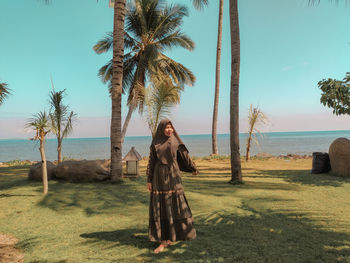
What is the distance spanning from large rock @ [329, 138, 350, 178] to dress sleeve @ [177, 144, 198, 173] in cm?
752

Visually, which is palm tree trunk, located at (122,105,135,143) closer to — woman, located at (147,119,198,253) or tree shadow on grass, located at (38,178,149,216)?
tree shadow on grass, located at (38,178,149,216)

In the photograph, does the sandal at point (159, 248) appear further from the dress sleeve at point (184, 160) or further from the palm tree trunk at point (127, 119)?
the palm tree trunk at point (127, 119)

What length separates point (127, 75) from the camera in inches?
725

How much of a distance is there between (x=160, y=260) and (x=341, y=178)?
7.94 metres

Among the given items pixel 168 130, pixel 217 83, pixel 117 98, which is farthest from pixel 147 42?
pixel 168 130

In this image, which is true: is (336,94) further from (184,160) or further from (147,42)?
(147,42)

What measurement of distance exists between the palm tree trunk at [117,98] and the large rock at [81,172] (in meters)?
0.58

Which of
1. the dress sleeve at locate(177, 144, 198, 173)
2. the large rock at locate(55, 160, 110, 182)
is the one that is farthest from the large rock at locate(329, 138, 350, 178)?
the large rock at locate(55, 160, 110, 182)

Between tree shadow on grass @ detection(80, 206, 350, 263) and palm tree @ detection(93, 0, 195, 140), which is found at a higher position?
palm tree @ detection(93, 0, 195, 140)

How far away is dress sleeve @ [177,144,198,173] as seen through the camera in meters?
3.51

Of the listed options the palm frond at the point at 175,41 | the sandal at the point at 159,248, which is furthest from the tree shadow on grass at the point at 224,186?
the palm frond at the point at 175,41

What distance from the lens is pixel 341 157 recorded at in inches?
324

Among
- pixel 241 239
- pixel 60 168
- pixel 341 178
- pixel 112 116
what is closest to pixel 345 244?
pixel 241 239

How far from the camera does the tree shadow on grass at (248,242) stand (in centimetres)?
291
